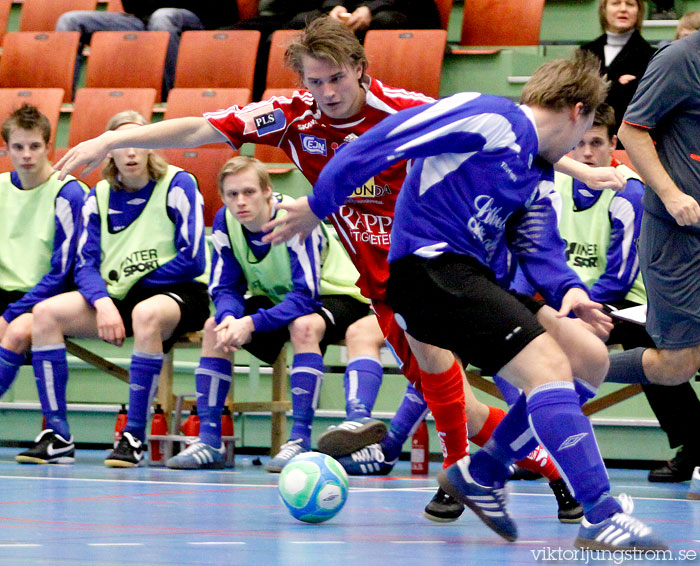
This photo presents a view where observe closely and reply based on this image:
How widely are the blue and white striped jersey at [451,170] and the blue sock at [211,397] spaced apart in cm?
277

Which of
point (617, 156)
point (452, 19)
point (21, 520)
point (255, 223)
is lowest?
point (21, 520)

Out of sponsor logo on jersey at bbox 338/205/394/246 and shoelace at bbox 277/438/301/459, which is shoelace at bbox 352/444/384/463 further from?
sponsor logo on jersey at bbox 338/205/394/246

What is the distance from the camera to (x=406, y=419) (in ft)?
17.1

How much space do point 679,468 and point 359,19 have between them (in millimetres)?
3736

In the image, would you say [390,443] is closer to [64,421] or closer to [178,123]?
[64,421]

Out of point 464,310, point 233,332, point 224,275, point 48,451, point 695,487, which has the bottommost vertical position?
point 48,451

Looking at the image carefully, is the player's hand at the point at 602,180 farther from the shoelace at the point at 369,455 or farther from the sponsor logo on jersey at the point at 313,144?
the shoelace at the point at 369,455

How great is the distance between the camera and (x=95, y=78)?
828 centimetres

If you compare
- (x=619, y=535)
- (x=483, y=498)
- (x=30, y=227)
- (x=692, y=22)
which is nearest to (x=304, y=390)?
(x=30, y=227)

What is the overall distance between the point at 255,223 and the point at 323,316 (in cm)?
58

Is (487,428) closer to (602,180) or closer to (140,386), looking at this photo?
(602,180)

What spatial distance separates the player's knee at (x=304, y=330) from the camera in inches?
223

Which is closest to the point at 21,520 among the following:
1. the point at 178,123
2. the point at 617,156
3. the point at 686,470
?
the point at 178,123

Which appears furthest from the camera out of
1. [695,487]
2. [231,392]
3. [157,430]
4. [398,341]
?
[231,392]
